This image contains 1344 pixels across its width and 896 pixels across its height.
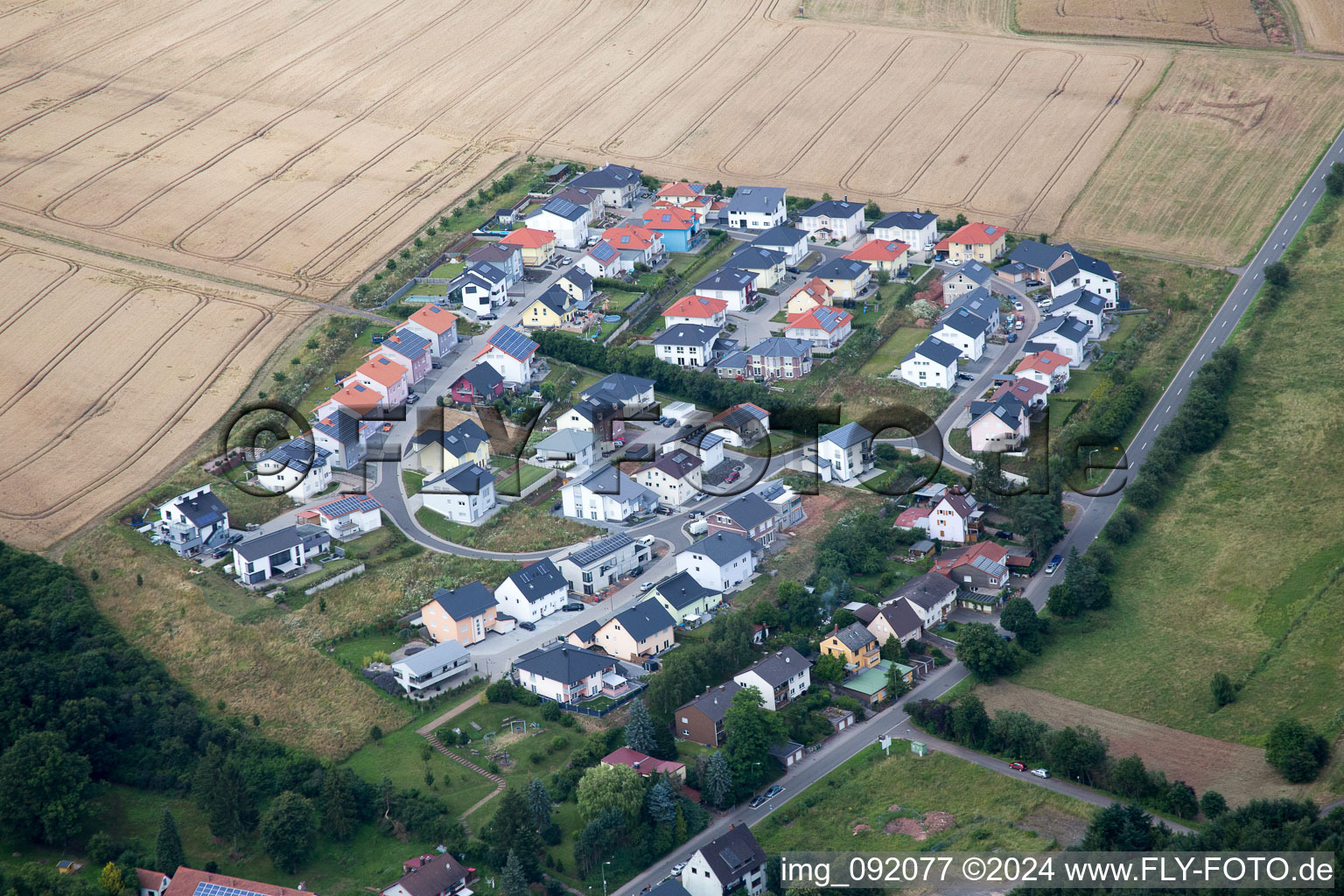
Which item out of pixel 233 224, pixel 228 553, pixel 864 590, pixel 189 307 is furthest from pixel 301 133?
pixel 864 590

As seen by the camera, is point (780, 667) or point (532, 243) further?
point (532, 243)

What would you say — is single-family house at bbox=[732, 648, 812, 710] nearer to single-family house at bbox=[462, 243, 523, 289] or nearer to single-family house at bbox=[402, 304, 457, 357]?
single-family house at bbox=[402, 304, 457, 357]

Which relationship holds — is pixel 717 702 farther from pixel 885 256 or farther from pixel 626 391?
pixel 885 256

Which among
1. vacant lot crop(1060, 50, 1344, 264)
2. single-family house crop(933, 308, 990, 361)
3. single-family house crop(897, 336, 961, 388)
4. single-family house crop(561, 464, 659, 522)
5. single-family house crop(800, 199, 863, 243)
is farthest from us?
single-family house crop(800, 199, 863, 243)

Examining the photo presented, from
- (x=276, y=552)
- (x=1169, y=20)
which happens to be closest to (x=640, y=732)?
(x=276, y=552)

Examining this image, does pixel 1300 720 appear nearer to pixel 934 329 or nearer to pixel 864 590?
pixel 864 590

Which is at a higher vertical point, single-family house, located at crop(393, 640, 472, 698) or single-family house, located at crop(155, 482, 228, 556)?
single-family house, located at crop(155, 482, 228, 556)

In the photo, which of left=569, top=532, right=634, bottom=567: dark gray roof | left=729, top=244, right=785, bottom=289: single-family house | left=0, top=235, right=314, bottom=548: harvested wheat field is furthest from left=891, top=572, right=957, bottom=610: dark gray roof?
left=0, top=235, right=314, bottom=548: harvested wheat field
